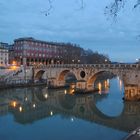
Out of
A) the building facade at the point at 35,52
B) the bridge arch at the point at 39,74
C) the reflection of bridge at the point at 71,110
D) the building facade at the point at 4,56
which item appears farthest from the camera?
the building facade at the point at 35,52

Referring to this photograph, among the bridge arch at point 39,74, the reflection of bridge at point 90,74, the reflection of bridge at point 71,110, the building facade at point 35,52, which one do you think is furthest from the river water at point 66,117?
the building facade at point 35,52

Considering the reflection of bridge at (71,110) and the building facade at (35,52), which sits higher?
the building facade at (35,52)

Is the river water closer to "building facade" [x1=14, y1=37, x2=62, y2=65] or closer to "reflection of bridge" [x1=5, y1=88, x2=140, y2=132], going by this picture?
"reflection of bridge" [x1=5, y1=88, x2=140, y2=132]

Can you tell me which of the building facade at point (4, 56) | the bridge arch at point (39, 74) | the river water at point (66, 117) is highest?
the building facade at point (4, 56)

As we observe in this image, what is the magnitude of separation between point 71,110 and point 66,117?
3.21 m

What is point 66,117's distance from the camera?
2127cm

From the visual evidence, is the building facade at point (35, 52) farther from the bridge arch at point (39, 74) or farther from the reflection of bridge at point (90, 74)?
the reflection of bridge at point (90, 74)

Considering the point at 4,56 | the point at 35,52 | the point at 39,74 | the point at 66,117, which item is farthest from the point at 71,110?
the point at 35,52

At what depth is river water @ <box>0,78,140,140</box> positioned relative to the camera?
16078 mm

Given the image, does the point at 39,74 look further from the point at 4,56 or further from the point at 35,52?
the point at 4,56

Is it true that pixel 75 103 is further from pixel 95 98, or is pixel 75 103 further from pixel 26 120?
pixel 26 120

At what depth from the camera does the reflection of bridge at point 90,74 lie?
26.6 meters

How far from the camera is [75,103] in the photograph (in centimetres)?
2739

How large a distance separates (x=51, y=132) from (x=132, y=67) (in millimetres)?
14159
